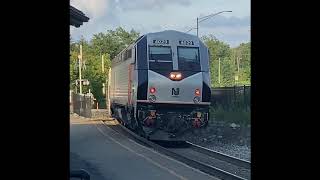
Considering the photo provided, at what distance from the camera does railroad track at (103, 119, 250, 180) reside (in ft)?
42.6

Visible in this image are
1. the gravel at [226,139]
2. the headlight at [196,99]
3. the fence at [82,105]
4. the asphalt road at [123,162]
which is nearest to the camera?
the asphalt road at [123,162]

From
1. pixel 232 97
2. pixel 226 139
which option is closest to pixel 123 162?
pixel 226 139

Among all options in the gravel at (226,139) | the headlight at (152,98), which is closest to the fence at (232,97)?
the gravel at (226,139)

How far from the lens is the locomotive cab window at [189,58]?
1955 cm

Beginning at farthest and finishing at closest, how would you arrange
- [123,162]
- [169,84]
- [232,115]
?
[232,115], [169,84], [123,162]

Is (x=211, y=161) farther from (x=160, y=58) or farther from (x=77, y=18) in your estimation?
(x=77, y=18)

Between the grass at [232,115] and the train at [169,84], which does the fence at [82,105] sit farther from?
the train at [169,84]

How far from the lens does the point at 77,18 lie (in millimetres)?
9664

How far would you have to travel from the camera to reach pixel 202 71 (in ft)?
64.1

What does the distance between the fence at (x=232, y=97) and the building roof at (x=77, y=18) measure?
22.9 metres

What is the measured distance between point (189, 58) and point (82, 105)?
22592mm
